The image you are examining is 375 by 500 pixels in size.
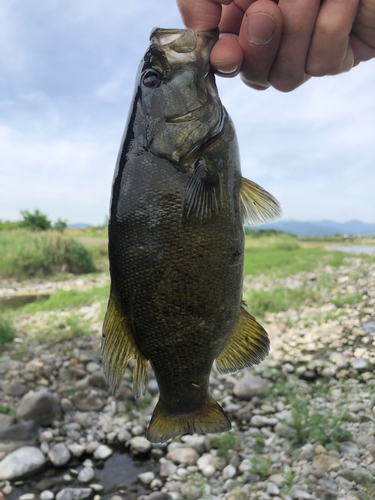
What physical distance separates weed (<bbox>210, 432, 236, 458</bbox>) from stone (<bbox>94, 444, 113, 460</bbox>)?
1.44 m

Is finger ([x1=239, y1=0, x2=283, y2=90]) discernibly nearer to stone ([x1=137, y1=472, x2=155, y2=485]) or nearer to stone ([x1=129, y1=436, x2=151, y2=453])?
stone ([x1=137, y1=472, x2=155, y2=485])

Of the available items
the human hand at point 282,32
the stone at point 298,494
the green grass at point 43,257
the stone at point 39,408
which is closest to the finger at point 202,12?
the human hand at point 282,32

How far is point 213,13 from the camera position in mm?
2188

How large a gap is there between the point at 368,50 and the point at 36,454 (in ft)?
19.1

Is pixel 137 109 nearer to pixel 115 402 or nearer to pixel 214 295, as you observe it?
pixel 214 295

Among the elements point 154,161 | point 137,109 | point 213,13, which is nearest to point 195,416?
point 154,161

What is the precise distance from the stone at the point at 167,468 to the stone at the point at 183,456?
73mm

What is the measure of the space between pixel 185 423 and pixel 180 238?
1.07m

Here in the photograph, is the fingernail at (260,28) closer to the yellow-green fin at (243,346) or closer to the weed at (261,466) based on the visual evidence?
the yellow-green fin at (243,346)

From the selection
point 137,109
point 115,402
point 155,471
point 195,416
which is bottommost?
point 155,471

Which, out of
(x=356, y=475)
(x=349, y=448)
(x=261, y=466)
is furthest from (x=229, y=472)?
(x=349, y=448)

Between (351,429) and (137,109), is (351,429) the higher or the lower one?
the lower one

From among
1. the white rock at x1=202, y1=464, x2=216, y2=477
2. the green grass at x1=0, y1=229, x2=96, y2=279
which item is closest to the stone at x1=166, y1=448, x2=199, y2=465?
the white rock at x1=202, y1=464, x2=216, y2=477

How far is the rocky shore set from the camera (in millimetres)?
4477
